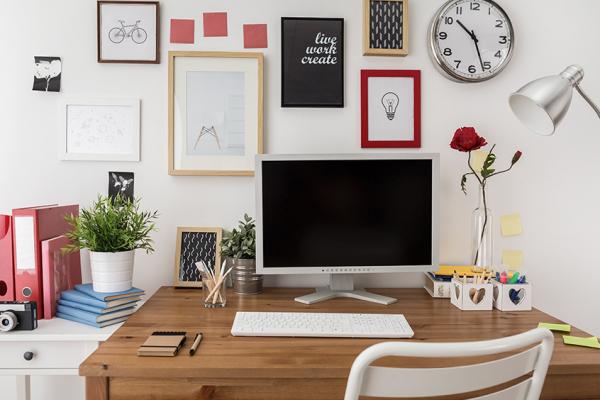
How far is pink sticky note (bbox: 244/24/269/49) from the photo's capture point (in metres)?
1.57

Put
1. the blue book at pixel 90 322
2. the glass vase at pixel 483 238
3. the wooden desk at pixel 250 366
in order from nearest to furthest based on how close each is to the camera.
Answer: the wooden desk at pixel 250 366, the blue book at pixel 90 322, the glass vase at pixel 483 238

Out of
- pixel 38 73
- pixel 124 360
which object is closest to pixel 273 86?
pixel 38 73

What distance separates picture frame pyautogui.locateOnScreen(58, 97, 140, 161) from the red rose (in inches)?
48.2

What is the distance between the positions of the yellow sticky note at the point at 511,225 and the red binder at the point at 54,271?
64.8 inches

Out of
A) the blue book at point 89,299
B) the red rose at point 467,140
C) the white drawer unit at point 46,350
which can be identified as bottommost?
the white drawer unit at point 46,350

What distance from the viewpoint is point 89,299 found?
1268mm

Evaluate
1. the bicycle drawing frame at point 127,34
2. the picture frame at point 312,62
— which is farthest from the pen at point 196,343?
the bicycle drawing frame at point 127,34

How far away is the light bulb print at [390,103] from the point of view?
1593 millimetres

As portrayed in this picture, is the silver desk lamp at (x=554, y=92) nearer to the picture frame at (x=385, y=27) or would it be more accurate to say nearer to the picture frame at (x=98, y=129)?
the picture frame at (x=385, y=27)

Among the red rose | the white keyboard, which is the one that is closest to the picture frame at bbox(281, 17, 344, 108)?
the red rose

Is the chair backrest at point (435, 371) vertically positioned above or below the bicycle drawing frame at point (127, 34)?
below

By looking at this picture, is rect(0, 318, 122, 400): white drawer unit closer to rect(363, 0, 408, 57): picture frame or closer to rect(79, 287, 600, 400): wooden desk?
rect(79, 287, 600, 400): wooden desk

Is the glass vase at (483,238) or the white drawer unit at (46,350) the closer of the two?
the white drawer unit at (46,350)

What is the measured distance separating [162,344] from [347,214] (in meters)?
0.72
